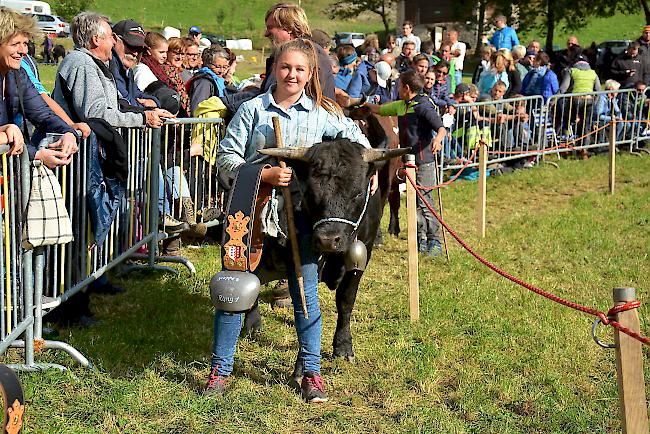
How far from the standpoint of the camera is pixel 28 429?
438 cm

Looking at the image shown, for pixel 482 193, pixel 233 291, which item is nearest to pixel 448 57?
pixel 482 193

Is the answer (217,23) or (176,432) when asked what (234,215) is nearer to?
(176,432)

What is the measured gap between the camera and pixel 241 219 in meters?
4.61

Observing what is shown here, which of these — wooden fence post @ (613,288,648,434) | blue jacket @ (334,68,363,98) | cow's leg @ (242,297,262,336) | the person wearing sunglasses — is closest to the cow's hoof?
cow's leg @ (242,297,262,336)

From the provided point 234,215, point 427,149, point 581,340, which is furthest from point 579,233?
point 234,215

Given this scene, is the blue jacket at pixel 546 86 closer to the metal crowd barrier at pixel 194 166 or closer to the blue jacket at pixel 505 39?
the blue jacket at pixel 505 39

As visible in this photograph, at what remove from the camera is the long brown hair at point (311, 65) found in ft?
15.7

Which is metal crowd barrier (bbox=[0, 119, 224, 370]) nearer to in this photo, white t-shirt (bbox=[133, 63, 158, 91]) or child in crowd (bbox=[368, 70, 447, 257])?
white t-shirt (bbox=[133, 63, 158, 91])

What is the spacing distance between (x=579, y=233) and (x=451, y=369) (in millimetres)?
5038

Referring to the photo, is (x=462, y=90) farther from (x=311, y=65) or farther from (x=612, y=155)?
(x=311, y=65)

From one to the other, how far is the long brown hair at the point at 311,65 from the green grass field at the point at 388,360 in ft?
5.85

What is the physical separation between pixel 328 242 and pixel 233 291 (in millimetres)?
592

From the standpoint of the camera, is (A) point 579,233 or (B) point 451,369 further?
(A) point 579,233

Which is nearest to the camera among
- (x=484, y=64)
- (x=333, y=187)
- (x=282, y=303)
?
(x=333, y=187)
